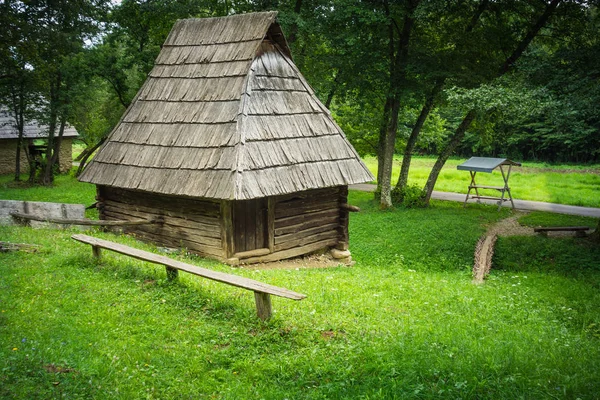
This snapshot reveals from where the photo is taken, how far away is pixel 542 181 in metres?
28.6

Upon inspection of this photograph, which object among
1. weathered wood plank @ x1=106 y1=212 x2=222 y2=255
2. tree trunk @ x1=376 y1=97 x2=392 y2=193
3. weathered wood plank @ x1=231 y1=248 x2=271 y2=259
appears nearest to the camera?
weathered wood plank @ x1=231 y1=248 x2=271 y2=259

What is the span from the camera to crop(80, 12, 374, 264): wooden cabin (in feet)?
37.0

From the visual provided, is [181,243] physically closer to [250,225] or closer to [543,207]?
[250,225]

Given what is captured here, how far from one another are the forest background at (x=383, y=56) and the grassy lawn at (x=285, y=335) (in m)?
5.89

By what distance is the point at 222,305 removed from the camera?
7422 mm

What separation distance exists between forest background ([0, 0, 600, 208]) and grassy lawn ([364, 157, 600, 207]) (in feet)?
11.6

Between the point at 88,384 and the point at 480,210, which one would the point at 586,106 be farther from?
the point at 88,384

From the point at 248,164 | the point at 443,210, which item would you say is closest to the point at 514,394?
→ the point at 248,164

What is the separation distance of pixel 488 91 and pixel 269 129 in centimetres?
673

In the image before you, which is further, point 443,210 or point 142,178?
point 443,210

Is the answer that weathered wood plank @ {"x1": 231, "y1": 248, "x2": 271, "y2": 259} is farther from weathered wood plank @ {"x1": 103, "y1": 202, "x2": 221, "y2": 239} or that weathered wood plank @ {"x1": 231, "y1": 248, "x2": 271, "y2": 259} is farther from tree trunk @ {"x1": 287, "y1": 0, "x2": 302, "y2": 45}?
tree trunk @ {"x1": 287, "y1": 0, "x2": 302, "y2": 45}

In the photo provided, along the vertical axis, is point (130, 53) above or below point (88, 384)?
above

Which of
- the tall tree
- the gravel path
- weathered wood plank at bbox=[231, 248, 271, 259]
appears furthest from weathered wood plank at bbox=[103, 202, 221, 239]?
the gravel path

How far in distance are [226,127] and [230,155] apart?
33.7 inches
